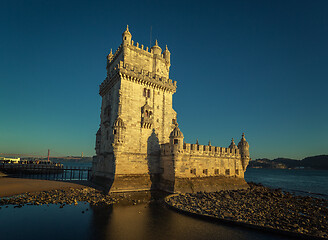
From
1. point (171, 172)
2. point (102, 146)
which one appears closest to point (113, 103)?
point (102, 146)

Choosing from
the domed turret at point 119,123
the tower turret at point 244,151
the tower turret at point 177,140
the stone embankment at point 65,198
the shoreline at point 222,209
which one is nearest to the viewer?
the shoreline at point 222,209

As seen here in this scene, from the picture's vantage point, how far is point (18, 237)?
1129cm

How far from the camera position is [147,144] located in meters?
27.7

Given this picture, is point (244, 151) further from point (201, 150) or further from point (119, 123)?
point (119, 123)

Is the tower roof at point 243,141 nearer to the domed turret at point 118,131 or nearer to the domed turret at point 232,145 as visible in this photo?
the domed turret at point 232,145

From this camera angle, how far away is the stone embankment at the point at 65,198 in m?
18.8

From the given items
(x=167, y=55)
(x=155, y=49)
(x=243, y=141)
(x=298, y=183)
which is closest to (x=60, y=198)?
(x=155, y=49)

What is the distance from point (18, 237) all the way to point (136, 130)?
17.5 metres

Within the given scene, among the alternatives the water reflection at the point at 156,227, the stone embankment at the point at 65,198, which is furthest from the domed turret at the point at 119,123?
the water reflection at the point at 156,227

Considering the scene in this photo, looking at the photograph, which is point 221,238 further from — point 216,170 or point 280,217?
point 216,170

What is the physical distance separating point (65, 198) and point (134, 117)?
1333cm

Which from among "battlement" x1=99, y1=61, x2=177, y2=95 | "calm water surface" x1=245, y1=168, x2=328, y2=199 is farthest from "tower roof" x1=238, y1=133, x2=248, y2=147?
"calm water surface" x1=245, y1=168, x2=328, y2=199

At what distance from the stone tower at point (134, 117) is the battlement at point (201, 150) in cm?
251

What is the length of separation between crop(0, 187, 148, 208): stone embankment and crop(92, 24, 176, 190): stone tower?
283cm
